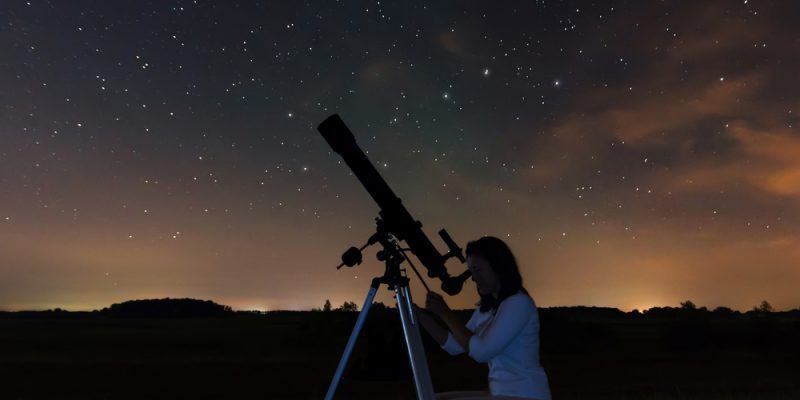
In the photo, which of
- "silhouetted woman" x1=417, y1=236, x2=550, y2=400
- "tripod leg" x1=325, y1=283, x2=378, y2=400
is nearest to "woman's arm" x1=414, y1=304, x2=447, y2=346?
"silhouetted woman" x1=417, y1=236, x2=550, y2=400

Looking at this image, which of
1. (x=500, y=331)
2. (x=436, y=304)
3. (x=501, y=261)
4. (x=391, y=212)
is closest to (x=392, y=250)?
(x=391, y=212)

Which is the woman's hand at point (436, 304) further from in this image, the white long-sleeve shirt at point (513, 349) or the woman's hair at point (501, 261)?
the woman's hair at point (501, 261)

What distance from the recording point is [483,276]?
2699 millimetres

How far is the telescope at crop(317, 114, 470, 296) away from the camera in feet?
9.78

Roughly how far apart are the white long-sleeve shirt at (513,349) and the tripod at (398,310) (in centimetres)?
21

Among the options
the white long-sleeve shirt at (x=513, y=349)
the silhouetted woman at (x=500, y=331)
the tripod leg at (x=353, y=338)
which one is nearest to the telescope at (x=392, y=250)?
the tripod leg at (x=353, y=338)

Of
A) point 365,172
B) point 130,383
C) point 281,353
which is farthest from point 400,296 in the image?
point 281,353

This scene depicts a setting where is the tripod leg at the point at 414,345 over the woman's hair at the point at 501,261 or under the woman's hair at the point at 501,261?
under

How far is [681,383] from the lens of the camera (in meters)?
11.7

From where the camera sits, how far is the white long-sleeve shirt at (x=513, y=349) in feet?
7.98

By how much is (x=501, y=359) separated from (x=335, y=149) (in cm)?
132

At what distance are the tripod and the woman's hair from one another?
0.34m

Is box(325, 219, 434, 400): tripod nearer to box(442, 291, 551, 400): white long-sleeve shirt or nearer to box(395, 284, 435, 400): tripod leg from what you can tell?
box(395, 284, 435, 400): tripod leg

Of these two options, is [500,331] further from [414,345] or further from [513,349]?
[414,345]
